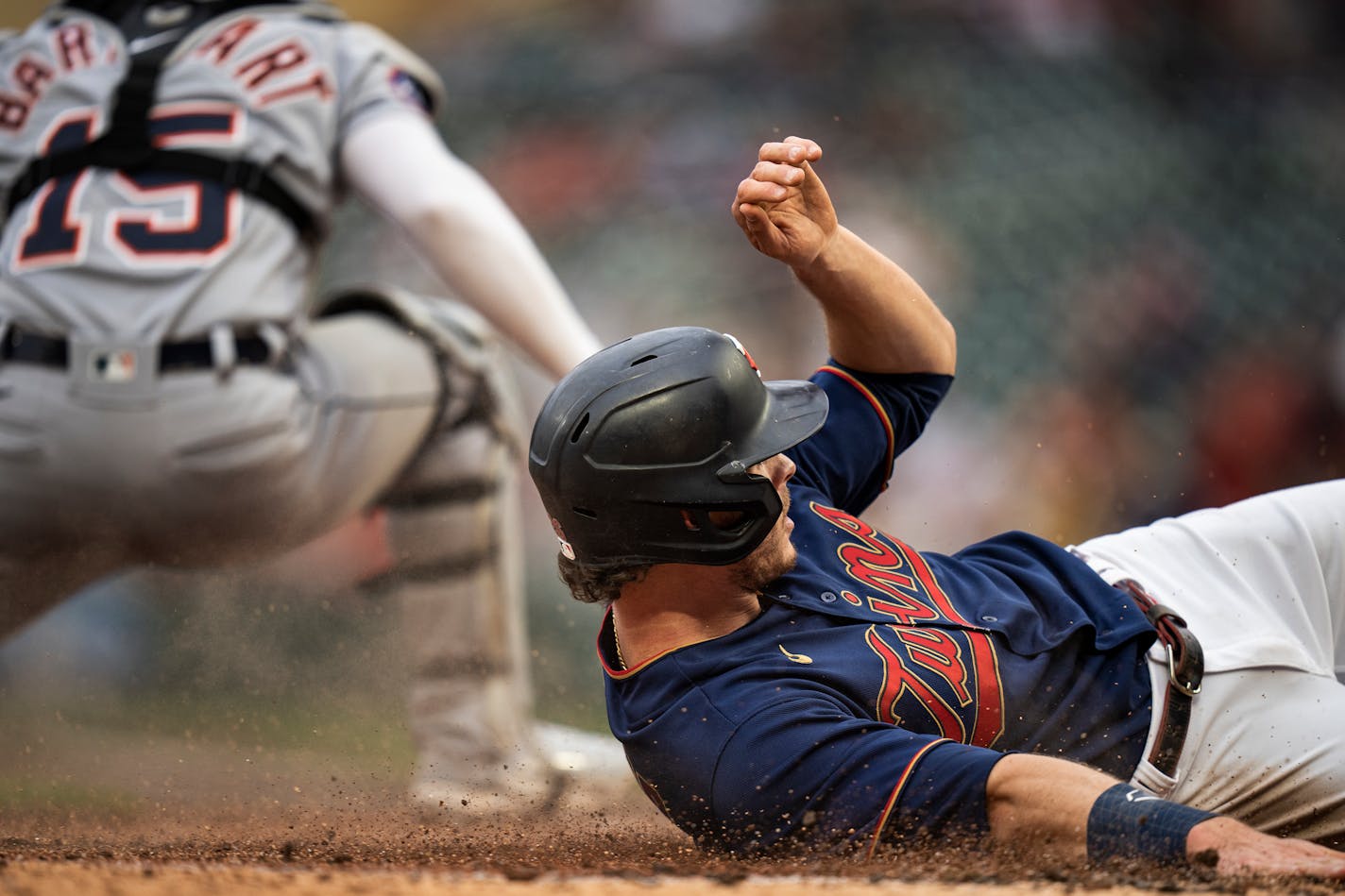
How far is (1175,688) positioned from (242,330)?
87.3 inches

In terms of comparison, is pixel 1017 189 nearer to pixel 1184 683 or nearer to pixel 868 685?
pixel 1184 683

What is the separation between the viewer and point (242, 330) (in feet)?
10.3

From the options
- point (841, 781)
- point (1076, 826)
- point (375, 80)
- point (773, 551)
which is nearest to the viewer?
point (1076, 826)

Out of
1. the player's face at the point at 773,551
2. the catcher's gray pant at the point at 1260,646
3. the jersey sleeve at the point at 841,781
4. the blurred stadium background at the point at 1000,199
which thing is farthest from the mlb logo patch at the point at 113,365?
the blurred stadium background at the point at 1000,199

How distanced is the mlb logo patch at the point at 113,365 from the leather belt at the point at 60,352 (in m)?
0.06

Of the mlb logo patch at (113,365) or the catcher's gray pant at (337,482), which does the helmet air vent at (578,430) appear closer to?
the catcher's gray pant at (337,482)

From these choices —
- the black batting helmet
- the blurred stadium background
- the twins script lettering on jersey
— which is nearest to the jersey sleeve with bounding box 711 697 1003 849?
the twins script lettering on jersey

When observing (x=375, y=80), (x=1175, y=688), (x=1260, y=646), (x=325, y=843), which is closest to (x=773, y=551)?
(x=1175, y=688)

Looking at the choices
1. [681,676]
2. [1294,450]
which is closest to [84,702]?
[681,676]

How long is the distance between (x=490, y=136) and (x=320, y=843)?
15.7 feet

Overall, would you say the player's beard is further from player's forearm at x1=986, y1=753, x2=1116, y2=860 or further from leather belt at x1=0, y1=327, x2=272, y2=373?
leather belt at x1=0, y1=327, x2=272, y2=373

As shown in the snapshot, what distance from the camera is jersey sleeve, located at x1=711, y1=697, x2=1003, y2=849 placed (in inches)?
60.8

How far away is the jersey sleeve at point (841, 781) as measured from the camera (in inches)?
60.8

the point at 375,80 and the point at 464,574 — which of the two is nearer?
the point at 375,80
